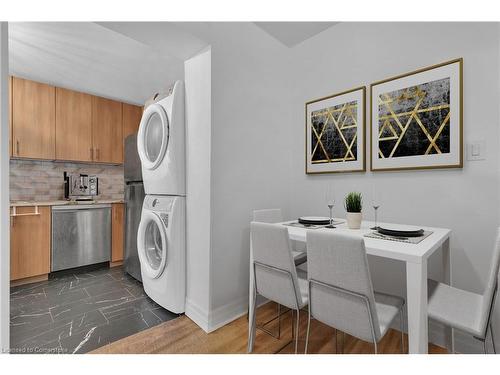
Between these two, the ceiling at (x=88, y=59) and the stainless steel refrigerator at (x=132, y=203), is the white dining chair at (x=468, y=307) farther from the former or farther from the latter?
the stainless steel refrigerator at (x=132, y=203)

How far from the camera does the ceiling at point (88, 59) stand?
2121mm

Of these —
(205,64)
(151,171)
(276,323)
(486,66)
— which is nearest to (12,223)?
(151,171)

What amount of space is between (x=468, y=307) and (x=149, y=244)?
→ 7.65 feet

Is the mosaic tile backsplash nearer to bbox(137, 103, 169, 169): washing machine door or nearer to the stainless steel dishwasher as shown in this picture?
the stainless steel dishwasher

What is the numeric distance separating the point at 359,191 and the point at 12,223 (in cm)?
351

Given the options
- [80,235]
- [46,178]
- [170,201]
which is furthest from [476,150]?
[46,178]

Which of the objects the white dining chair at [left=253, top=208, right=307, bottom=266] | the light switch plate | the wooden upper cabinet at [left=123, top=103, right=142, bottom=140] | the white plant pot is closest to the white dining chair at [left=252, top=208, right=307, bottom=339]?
the white dining chair at [left=253, top=208, right=307, bottom=266]

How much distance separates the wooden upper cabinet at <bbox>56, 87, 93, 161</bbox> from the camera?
10.6ft

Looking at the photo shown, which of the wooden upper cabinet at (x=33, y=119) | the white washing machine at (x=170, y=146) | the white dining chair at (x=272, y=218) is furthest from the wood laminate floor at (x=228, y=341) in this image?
the wooden upper cabinet at (x=33, y=119)

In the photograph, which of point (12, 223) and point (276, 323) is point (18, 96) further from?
point (276, 323)

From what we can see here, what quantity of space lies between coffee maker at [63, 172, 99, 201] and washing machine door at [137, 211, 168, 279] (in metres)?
1.72

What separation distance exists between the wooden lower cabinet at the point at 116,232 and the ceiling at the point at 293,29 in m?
2.80

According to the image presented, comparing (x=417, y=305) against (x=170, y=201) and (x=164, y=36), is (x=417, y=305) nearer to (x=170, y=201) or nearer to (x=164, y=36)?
(x=170, y=201)

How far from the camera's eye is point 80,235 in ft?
10.1
